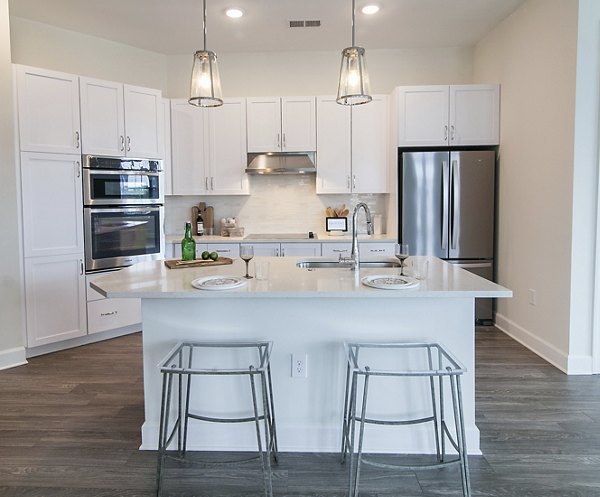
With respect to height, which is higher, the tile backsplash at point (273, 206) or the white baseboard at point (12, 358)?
the tile backsplash at point (273, 206)

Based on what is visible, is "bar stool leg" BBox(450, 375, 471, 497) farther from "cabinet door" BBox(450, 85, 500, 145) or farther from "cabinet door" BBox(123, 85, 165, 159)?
"cabinet door" BBox(123, 85, 165, 159)

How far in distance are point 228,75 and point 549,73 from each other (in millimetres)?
3228

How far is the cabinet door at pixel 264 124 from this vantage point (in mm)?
4867

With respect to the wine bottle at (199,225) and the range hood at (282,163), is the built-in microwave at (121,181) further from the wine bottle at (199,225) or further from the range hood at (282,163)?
the range hood at (282,163)

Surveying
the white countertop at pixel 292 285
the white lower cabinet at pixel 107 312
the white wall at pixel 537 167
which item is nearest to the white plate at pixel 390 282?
the white countertop at pixel 292 285

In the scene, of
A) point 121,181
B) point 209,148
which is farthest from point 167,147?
point 121,181

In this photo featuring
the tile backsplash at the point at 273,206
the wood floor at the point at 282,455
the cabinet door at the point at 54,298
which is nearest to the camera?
the wood floor at the point at 282,455

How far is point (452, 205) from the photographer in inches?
179

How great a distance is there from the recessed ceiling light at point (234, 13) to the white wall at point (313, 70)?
107 cm

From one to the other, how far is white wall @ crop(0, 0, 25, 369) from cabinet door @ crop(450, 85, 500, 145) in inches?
152

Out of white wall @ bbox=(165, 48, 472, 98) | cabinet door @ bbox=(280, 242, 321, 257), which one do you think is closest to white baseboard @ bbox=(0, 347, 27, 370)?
cabinet door @ bbox=(280, 242, 321, 257)

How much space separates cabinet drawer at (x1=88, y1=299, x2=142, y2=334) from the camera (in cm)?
418

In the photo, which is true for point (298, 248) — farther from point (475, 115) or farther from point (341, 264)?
point (475, 115)

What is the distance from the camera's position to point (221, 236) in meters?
5.17
